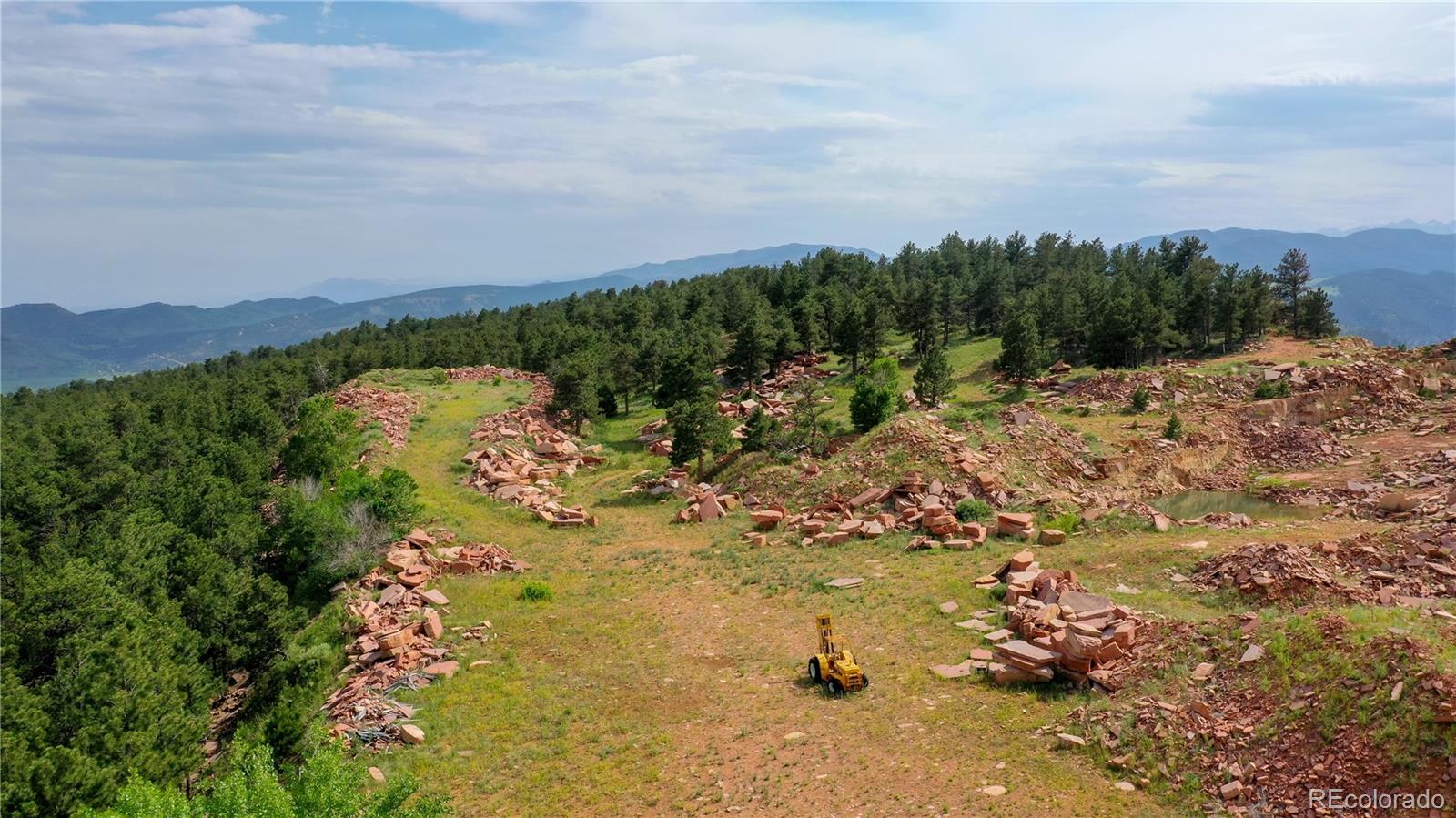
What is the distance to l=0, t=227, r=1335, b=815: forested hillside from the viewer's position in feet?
70.6

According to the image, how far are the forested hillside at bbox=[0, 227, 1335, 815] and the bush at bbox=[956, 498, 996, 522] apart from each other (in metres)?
24.7

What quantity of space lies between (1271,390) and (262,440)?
236 feet

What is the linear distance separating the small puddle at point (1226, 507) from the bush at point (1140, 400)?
933 cm

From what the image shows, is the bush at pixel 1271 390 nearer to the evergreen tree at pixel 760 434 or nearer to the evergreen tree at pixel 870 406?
the evergreen tree at pixel 870 406

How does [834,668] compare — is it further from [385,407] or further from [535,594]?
[385,407]

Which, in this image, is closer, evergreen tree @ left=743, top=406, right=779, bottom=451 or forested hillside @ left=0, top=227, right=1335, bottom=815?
forested hillside @ left=0, top=227, right=1335, bottom=815

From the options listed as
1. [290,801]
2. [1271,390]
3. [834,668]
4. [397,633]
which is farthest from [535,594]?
[1271,390]

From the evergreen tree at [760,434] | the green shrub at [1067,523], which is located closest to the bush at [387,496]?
the evergreen tree at [760,434]

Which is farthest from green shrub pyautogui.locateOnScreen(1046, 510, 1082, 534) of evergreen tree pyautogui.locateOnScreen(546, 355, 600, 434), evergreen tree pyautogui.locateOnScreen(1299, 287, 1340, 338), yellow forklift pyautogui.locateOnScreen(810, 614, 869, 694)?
evergreen tree pyautogui.locateOnScreen(1299, 287, 1340, 338)

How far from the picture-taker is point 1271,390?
48.1 metres

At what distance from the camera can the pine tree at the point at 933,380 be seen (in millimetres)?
51219

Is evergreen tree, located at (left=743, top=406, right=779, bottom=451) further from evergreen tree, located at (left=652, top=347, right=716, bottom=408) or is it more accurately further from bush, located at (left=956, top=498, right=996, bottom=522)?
bush, located at (left=956, top=498, right=996, bottom=522)

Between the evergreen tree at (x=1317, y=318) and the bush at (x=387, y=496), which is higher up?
the evergreen tree at (x=1317, y=318)

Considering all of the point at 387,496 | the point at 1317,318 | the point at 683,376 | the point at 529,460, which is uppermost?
the point at 1317,318
